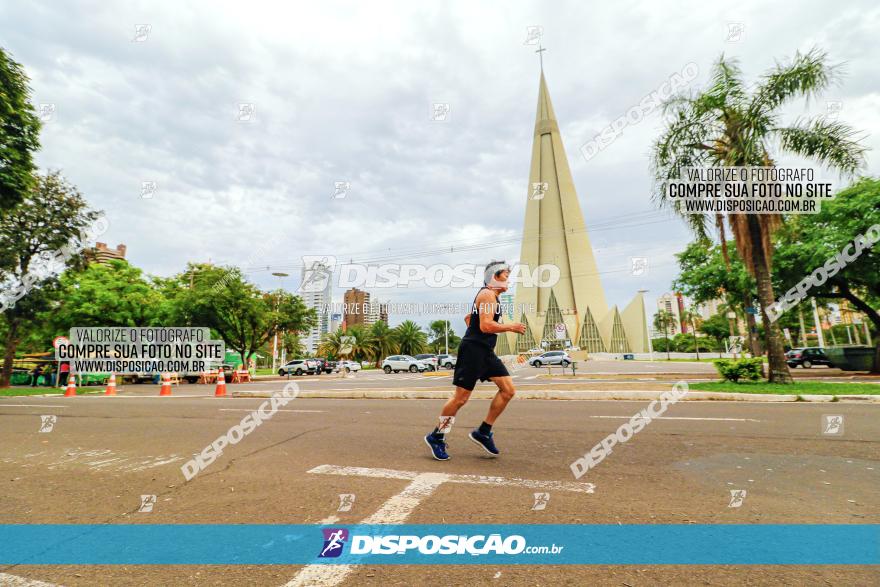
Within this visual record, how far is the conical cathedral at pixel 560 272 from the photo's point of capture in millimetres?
82812

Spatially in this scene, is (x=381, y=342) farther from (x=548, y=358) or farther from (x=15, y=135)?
(x=15, y=135)

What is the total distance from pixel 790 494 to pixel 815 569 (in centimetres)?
134

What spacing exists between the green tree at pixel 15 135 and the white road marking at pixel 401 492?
1215 cm

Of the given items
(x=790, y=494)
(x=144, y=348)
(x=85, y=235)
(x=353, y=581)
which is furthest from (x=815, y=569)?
(x=144, y=348)

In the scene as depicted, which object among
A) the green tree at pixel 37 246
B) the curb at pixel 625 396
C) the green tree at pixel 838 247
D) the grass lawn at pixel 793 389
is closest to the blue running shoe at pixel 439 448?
the curb at pixel 625 396

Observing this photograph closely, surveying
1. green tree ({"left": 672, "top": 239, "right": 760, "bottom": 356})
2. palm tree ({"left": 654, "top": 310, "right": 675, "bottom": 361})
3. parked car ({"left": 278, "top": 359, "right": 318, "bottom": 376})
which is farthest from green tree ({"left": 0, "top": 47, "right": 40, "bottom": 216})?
palm tree ({"left": 654, "top": 310, "right": 675, "bottom": 361})

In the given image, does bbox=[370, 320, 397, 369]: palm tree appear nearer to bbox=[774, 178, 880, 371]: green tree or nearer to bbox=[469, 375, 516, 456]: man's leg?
bbox=[774, 178, 880, 371]: green tree

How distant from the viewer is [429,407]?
9102mm

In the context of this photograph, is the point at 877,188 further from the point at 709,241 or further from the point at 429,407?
the point at 429,407

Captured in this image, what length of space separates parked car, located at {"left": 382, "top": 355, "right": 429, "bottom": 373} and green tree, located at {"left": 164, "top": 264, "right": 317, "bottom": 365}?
7.97 metres

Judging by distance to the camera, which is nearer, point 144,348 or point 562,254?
point 144,348

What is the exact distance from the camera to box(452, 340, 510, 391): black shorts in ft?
14.1

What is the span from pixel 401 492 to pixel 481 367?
1.51 m

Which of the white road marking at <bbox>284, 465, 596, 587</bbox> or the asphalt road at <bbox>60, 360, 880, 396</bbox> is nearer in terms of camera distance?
the white road marking at <bbox>284, 465, 596, 587</bbox>
